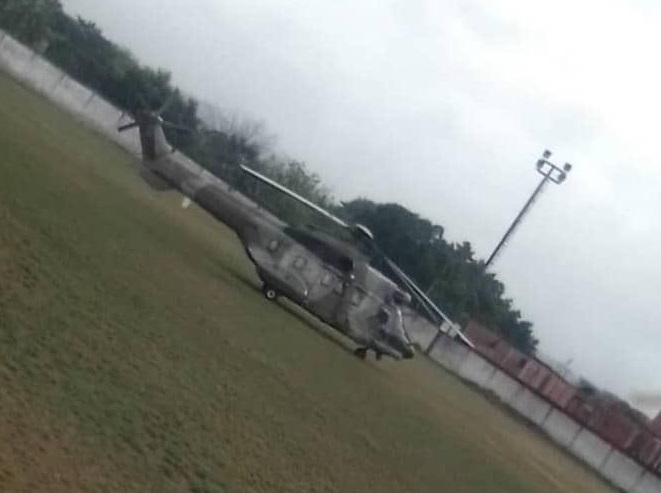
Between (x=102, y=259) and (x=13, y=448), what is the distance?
8695 millimetres

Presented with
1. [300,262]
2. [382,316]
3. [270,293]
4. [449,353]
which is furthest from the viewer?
[449,353]

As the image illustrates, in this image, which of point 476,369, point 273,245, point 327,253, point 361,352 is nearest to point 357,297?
point 327,253

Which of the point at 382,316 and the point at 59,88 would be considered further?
the point at 59,88

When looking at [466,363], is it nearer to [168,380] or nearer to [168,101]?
[168,380]

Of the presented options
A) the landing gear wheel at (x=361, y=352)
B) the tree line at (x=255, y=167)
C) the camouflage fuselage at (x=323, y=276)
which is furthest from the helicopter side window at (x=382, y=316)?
the tree line at (x=255, y=167)

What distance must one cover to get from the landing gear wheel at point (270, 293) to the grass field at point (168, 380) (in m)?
0.46

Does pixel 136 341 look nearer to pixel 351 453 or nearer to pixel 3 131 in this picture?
pixel 351 453

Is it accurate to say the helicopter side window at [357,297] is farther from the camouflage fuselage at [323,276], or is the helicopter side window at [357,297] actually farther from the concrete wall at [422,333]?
the concrete wall at [422,333]

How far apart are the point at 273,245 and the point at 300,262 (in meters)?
0.67

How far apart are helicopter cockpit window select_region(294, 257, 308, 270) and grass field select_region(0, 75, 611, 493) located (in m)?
1.03

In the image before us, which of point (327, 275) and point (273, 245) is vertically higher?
point (327, 275)

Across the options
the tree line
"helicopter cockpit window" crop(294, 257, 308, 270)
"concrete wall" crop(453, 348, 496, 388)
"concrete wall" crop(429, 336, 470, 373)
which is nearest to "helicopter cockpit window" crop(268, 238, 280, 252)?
"helicopter cockpit window" crop(294, 257, 308, 270)

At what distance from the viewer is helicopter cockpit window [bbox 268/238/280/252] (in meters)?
25.7

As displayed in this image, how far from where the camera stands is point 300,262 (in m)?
25.6
